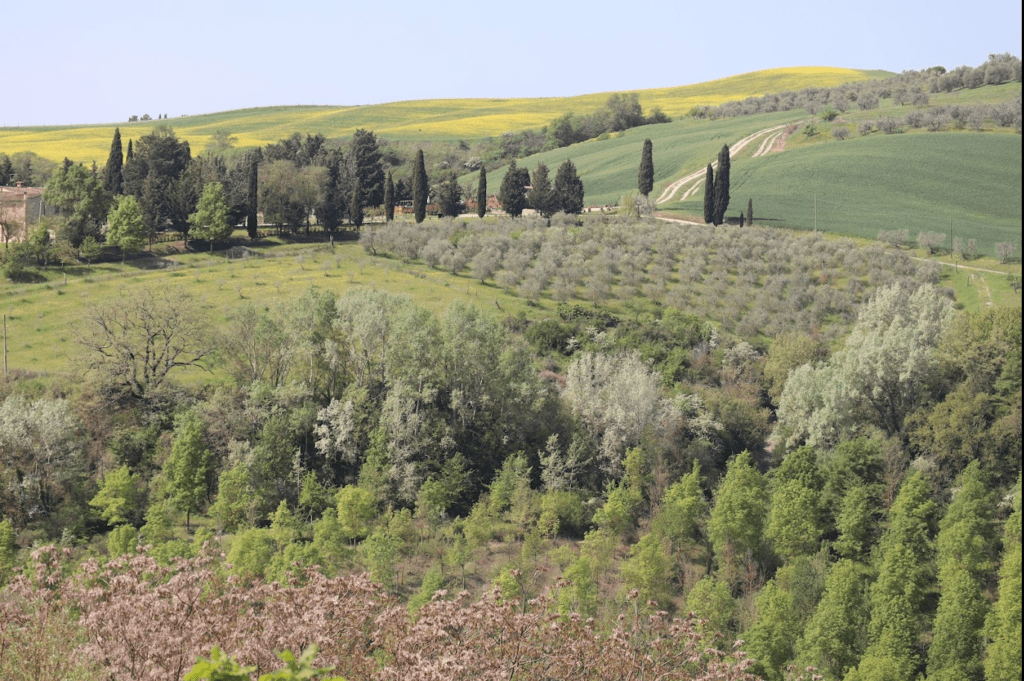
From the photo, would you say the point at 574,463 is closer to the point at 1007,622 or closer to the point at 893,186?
the point at 1007,622

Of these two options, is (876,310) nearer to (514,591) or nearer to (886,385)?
(886,385)

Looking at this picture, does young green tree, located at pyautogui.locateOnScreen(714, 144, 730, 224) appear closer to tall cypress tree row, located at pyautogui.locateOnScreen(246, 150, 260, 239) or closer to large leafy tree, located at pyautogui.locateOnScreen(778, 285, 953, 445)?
tall cypress tree row, located at pyautogui.locateOnScreen(246, 150, 260, 239)

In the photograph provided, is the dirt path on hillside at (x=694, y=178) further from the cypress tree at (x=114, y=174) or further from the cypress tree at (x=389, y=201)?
the cypress tree at (x=114, y=174)

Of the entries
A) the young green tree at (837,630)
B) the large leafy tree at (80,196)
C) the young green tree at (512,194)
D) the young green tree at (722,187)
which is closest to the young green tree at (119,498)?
the young green tree at (837,630)

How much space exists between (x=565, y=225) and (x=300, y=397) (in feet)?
180

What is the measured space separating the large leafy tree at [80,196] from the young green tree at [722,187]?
212 ft

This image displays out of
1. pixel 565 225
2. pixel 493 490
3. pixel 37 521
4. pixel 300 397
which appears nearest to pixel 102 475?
pixel 37 521

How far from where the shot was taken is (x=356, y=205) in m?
119

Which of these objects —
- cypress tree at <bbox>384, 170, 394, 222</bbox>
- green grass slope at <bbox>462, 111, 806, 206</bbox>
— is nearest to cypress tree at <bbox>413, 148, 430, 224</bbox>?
cypress tree at <bbox>384, 170, 394, 222</bbox>

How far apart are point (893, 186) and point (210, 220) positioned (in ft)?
287

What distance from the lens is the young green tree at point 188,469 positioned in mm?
63438

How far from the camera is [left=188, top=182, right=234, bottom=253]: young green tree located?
10519 cm

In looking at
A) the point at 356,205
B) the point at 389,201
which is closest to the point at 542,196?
the point at 389,201

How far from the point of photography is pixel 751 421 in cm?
7638
